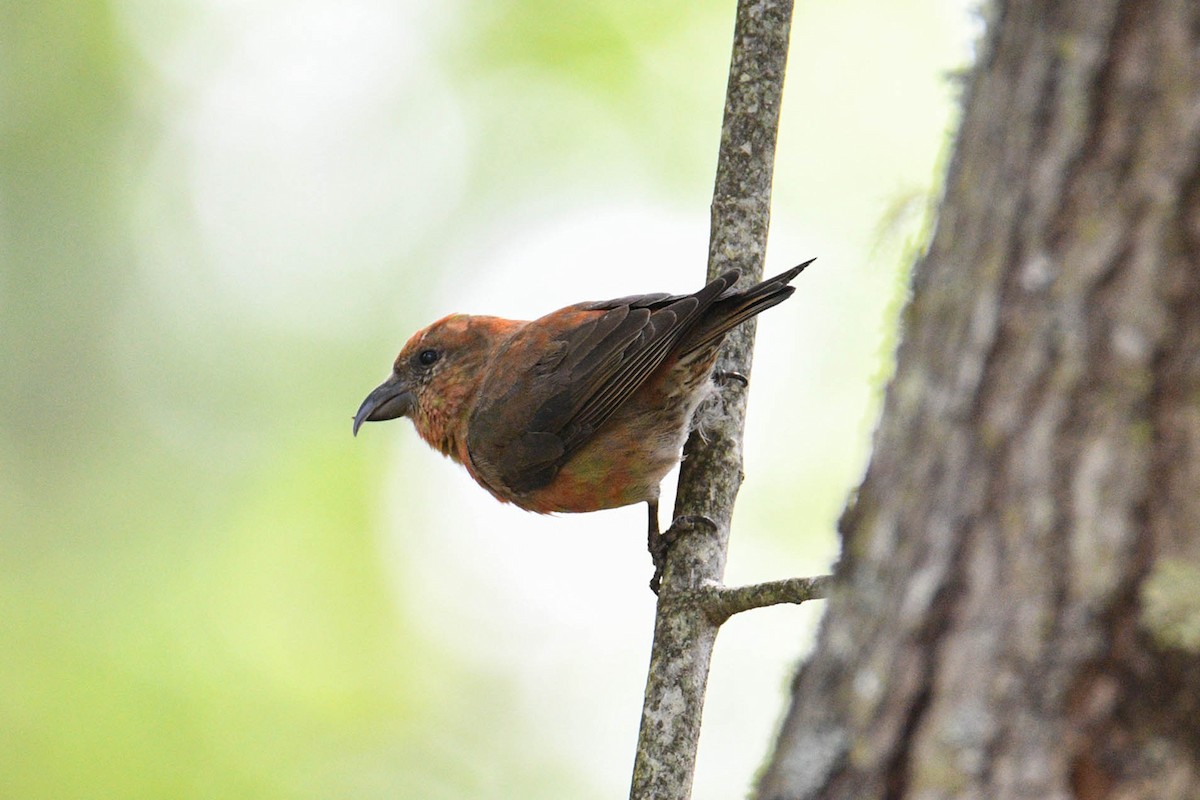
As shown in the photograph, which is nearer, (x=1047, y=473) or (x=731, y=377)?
(x=1047, y=473)

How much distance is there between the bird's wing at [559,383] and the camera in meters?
4.93

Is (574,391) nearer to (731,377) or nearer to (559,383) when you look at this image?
(559,383)

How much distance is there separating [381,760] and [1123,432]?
9.58m

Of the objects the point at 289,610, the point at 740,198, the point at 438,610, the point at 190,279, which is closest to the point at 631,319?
the point at 740,198

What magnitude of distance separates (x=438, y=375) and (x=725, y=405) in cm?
205

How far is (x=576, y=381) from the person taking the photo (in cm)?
520

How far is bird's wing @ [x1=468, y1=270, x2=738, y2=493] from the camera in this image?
4.93 m

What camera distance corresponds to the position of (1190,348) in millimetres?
1255

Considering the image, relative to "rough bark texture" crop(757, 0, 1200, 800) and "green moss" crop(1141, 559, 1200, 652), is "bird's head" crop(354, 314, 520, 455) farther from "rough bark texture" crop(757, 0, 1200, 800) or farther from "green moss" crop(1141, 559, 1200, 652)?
"green moss" crop(1141, 559, 1200, 652)

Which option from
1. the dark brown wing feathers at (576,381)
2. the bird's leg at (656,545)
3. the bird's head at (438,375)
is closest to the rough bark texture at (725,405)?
the bird's leg at (656,545)

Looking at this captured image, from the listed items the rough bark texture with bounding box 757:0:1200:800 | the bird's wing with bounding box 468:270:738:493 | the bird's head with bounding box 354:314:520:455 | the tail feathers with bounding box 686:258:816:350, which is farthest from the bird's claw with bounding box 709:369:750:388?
the rough bark texture with bounding box 757:0:1200:800

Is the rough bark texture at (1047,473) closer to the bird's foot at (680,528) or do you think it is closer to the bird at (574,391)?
the bird's foot at (680,528)

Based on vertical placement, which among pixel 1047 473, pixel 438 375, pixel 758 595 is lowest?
pixel 1047 473

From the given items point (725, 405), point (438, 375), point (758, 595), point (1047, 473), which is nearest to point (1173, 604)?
point (1047, 473)
